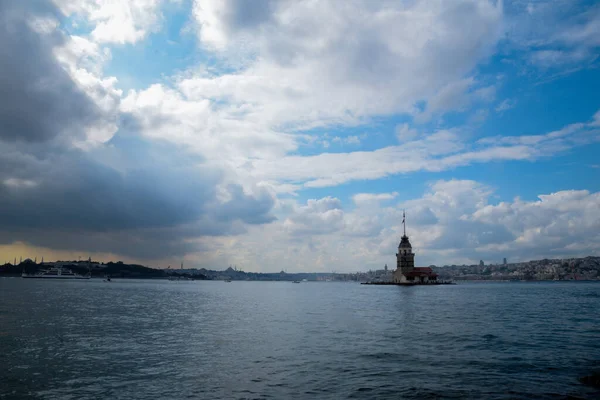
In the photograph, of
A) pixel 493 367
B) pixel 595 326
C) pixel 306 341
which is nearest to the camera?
pixel 493 367

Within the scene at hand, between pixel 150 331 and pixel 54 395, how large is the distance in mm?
22260

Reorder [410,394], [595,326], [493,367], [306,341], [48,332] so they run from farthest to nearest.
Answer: [595,326] → [48,332] → [306,341] → [493,367] → [410,394]

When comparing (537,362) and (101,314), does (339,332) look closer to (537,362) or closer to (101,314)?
(537,362)

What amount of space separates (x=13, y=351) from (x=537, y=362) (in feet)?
118

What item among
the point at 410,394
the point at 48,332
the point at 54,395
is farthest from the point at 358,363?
the point at 48,332

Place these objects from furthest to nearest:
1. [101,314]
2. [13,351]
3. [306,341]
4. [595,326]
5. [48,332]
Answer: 1. [101,314]
2. [595,326]
3. [48,332]
4. [306,341]
5. [13,351]

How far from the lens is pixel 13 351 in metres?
29.7

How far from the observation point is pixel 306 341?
35.4 metres

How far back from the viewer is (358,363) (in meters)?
26.5

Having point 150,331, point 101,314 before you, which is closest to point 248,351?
point 150,331

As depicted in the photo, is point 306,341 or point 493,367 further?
point 306,341

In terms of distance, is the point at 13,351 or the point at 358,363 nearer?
the point at 358,363

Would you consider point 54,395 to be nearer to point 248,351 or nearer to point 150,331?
point 248,351

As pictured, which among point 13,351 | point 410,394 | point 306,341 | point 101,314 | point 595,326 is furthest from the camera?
point 101,314
